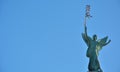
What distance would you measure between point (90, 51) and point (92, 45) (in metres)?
0.12

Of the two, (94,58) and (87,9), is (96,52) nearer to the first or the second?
(94,58)

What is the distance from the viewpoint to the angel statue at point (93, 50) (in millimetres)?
9273

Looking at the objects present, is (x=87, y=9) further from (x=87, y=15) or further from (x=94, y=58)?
(x=94, y=58)

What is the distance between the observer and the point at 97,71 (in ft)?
30.2

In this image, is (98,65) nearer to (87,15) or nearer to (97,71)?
(97,71)

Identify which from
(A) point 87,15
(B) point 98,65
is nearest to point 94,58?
(B) point 98,65

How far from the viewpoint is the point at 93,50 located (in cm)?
944

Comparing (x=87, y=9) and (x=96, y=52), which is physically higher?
(x=87, y=9)

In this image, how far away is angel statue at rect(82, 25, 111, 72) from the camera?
927 cm

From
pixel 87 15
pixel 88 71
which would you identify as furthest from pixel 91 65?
pixel 87 15

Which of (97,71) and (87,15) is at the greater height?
(87,15)

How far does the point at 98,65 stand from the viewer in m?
9.30

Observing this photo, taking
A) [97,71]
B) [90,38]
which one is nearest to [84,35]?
[90,38]

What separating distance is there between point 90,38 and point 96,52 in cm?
28
